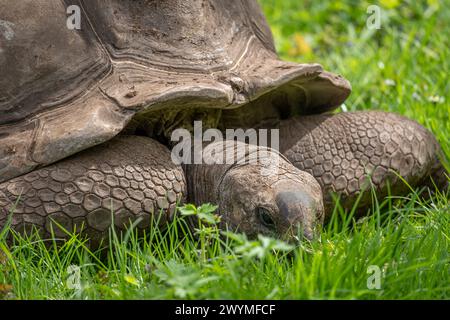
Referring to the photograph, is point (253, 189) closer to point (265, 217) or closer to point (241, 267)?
point (265, 217)

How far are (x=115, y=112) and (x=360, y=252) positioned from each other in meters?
1.27

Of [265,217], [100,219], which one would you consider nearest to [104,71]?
[100,219]

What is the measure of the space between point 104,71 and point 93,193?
1.91ft

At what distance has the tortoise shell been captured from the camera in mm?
3584

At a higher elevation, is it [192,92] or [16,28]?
[16,28]

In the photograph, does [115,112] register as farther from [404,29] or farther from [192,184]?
[404,29]

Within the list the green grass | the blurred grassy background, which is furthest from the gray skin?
the blurred grassy background

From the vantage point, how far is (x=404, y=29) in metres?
7.12

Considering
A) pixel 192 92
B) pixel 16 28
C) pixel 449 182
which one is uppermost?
pixel 16 28

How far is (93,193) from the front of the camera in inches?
142

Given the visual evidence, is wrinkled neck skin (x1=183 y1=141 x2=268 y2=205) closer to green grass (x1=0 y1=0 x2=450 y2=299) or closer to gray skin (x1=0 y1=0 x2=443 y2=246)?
gray skin (x1=0 y1=0 x2=443 y2=246)

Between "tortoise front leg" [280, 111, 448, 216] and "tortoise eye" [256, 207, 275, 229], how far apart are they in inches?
29.8
